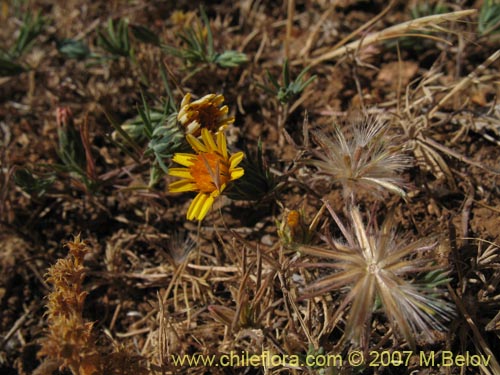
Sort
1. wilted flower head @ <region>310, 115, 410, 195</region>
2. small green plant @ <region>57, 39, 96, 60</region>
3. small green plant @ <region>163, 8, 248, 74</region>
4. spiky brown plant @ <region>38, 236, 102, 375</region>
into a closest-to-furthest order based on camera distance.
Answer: spiky brown plant @ <region>38, 236, 102, 375</region>, wilted flower head @ <region>310, 115, 410, 195</region>, small green plant @ <region>163, 8, 248, 74</region>, small green plant @ <region>57, 39, 96, 60</region>

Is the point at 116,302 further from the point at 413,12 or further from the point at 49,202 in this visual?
the point at 413,12

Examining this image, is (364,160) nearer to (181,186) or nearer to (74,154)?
(181,186)

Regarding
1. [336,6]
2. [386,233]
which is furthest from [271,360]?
[336,6]

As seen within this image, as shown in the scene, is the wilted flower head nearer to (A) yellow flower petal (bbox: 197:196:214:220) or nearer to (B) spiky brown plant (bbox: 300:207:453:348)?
(B) spiky brown plant (bbox: 300:207:453:348)

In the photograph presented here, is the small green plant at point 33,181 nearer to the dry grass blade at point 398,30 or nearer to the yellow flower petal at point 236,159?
the yellow flower petal at point 236,159

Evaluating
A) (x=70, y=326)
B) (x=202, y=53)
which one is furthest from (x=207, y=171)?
(x=202, y=53)

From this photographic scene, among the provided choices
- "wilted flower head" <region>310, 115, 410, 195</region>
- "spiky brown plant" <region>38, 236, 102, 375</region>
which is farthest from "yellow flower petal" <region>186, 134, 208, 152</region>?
"spiky brown plant" <region>38, 236, 102, 375</region>
